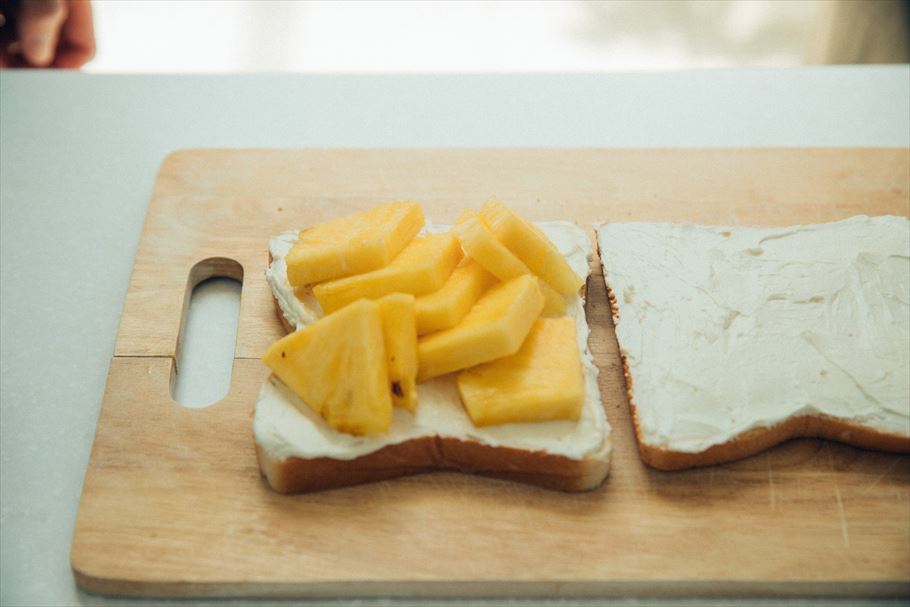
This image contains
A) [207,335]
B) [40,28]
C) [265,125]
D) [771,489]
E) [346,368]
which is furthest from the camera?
[40,28]

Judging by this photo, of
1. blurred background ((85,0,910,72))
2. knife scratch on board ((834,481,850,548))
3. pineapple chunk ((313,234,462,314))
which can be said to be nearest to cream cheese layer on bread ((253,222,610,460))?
pineapple chunk ((313,234,462,314))

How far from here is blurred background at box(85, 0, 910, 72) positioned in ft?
19.9

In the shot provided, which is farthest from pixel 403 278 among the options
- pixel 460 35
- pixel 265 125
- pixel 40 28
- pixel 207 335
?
pixel 460 35

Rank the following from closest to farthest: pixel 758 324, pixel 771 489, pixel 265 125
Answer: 1. pixel 771 489
2. pixel 758 324
3. pixel 265 125

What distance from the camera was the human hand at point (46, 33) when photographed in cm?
471

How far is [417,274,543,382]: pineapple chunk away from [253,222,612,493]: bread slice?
0.41 feet

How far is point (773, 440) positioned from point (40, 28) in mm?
3998

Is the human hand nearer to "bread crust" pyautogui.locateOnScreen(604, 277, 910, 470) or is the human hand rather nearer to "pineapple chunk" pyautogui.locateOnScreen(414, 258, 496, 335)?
"pineapple chunk" pyautogui.locateOnScreen(414, 258, 496, 335)

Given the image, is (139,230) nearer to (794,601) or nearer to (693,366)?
(693,366)

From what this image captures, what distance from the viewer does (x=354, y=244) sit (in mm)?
2588

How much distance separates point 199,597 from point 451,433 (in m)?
0.71

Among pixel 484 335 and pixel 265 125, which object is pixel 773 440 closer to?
pixel 484 335

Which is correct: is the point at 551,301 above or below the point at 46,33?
above

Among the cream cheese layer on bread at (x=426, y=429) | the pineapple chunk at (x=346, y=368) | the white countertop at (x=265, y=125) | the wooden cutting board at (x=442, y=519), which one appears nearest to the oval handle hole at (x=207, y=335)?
the wooden cutting board at (x=442, y=519)
